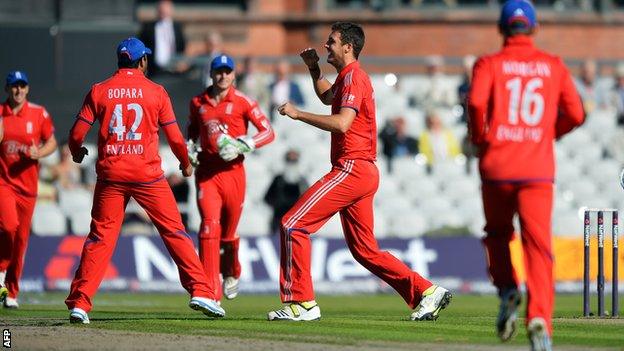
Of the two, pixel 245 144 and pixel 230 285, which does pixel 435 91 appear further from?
pixel 245 144

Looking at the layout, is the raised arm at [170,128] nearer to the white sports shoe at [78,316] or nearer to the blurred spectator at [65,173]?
the white sports shoe at [78,316]

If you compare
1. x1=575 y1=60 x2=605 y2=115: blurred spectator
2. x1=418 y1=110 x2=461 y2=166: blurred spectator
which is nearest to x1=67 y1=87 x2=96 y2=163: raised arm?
x1=418 y1=110 x2=461 y2=166: blurred spectator

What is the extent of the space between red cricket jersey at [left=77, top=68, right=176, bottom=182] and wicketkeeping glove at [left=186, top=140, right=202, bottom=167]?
81.6 inches

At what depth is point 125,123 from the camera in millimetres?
11836

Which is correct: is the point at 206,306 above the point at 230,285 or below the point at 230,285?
above

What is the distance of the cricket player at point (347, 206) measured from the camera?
11.7 metres

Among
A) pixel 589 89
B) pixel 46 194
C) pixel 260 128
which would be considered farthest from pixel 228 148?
pixel 589 89

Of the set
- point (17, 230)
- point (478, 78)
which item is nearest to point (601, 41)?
point (17, 230)

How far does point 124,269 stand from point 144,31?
4.79 meters

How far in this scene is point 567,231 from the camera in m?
21.3

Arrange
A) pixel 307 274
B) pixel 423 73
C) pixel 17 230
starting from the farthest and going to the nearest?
pixel 423 73 < pixel 17 230 < pixel 307 274

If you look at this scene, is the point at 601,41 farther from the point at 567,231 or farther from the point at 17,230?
the point at 17,230

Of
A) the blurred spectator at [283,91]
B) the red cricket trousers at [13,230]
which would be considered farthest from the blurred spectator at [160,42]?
the red cricket trousers at [13,230]

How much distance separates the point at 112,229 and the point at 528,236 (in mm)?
3972
